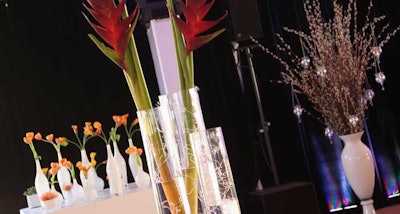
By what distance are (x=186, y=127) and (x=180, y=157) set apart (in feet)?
0.19

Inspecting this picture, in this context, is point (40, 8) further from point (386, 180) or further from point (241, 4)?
point (386, 180)

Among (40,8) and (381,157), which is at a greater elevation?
(40,8)

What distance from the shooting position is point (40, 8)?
4816 mm

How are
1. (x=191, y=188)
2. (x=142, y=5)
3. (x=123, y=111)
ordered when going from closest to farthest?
(x=191, y=188), (x=142, y=5), (x=123, y=111)

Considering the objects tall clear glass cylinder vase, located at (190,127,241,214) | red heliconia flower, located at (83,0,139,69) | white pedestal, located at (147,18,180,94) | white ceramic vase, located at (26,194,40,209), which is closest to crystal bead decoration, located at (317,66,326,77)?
white pedestal, located at (147,18,180,94)

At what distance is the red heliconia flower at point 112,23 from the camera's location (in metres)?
0.94

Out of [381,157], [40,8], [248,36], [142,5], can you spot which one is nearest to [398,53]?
[381,157]

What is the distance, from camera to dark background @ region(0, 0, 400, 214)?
468 cm

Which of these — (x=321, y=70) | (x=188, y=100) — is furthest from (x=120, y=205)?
(x=188, y=100)

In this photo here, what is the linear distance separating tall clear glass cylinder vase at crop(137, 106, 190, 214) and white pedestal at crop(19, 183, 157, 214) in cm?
204

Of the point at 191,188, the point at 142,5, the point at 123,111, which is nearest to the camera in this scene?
the point at 191,188

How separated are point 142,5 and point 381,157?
2590mm

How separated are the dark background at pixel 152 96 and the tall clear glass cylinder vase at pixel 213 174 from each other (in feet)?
11.9

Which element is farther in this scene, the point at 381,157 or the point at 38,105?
the point at 381,157
